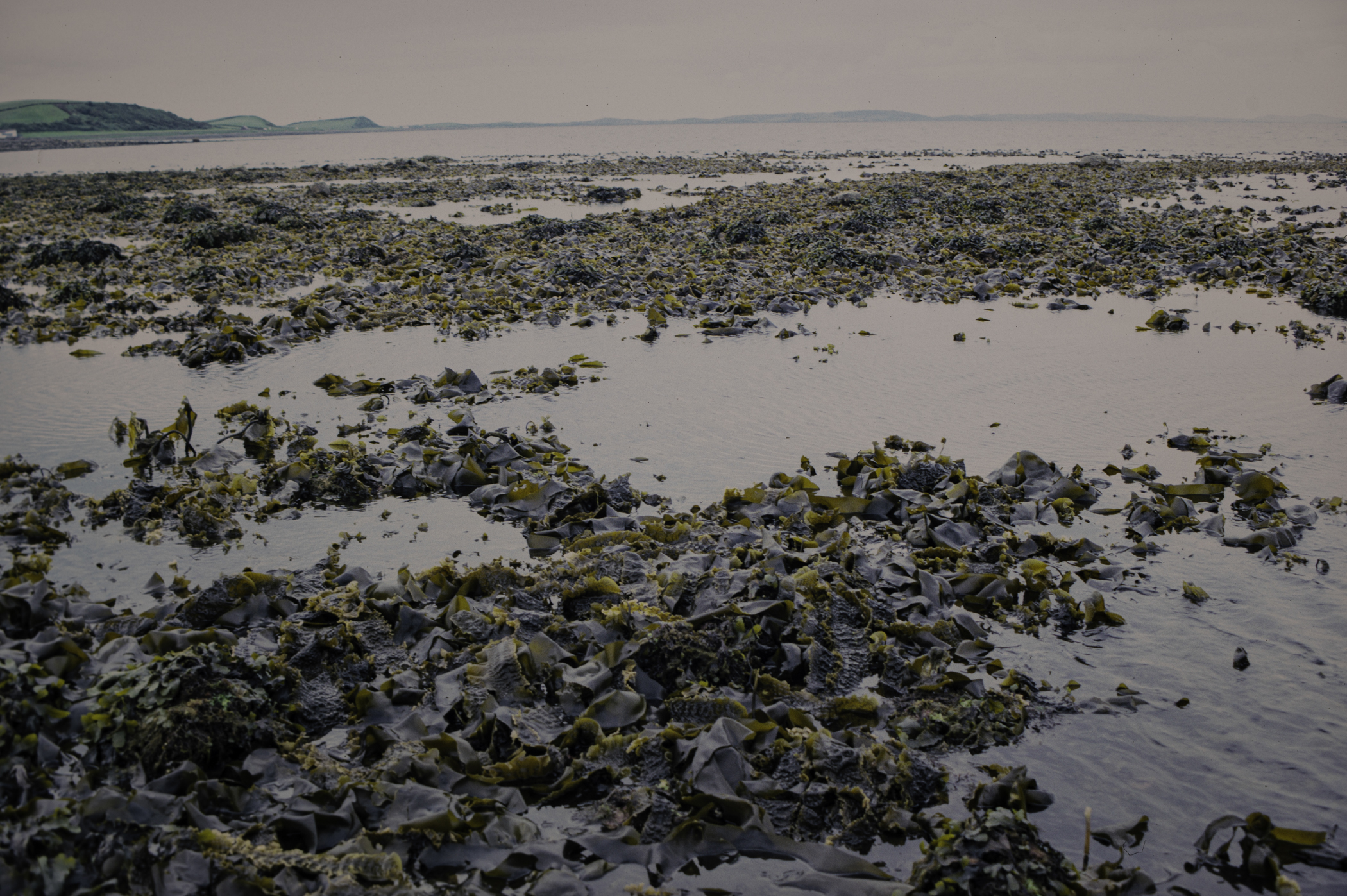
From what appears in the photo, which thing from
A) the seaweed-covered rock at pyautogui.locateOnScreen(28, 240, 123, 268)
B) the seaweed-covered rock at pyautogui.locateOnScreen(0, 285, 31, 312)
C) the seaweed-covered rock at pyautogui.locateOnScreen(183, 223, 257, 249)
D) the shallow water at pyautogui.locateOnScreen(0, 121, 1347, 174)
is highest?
the shallow water at pyautogui.locateOnScreen(0, 121, 1347, 174)

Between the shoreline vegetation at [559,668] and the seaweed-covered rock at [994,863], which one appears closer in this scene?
the seaweed-covered rock at [994,863]

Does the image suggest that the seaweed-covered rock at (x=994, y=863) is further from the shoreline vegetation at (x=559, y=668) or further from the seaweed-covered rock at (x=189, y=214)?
the seaweed-covered rock at (x=189, y=214)

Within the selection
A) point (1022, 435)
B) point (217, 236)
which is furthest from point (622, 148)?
point (1022, 435)

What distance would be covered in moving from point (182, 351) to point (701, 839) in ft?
26.1

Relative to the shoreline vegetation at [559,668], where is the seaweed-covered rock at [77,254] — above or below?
above

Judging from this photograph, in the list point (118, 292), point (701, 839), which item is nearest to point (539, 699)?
point (701, 839)

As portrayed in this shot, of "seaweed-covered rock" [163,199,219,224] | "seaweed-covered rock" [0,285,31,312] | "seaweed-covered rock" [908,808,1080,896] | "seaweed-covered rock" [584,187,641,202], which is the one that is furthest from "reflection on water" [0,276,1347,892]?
"seaweed-covered rock" [584,187,641,202]

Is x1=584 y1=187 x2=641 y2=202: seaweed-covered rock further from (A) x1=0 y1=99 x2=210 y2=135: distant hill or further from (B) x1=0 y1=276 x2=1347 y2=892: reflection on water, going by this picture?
(A) x1=0 y1=99 x2=210 y2=135: distant hill

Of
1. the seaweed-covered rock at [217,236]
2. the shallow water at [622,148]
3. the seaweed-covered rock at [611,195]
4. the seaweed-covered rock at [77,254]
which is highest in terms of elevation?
the shallow water at [622,148]

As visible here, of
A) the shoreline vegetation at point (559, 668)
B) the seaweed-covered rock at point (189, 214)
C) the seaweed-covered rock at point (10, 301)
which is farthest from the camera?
the seaweed-covered rock at point (189, 214)

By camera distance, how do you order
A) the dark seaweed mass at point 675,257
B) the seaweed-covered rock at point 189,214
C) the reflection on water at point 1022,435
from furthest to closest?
the seaweed-covered rock at point 189,214 < the dark seaweed mass at point 675,257 < the reflection on water at point 1022,435

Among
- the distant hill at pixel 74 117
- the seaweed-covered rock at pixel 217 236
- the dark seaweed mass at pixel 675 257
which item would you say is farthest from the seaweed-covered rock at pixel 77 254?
the distant hill at pixel 74 117

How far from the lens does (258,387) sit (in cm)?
677

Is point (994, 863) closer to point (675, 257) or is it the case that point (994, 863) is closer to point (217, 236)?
point (675, 257)
